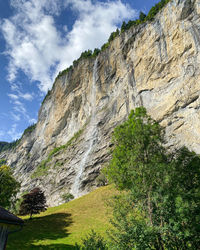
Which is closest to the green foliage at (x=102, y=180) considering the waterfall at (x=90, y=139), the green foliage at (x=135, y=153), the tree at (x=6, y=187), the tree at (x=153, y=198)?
the waterfall at (x=90, y=139)

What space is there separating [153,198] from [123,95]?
46.5 m

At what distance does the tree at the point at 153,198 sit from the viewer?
24.1 feet

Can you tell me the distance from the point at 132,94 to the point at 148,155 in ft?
129

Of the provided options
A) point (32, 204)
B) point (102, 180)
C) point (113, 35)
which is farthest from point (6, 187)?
point (113, 35)

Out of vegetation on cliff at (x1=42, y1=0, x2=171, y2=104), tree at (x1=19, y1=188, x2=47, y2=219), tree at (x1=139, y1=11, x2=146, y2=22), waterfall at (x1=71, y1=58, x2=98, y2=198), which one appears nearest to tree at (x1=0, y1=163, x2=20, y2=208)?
tree at (x1=19, y1=188, x2=47, y2=219)

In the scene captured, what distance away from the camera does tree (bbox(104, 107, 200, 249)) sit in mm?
7359

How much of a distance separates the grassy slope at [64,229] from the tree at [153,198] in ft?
10.3

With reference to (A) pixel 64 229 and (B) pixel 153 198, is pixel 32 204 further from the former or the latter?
(B) pixel 153 198

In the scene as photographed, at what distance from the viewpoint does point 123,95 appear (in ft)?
173

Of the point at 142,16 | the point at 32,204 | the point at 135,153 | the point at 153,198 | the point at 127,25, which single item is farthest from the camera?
the point at 127,25

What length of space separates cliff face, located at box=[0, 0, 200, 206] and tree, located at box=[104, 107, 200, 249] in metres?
21.3

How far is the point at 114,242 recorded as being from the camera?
25.6ft

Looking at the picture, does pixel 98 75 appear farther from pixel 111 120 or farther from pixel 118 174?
pixel 118 174

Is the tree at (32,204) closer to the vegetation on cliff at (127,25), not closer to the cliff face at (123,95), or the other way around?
the cliff face at (123,95)
